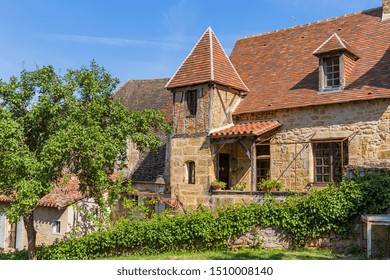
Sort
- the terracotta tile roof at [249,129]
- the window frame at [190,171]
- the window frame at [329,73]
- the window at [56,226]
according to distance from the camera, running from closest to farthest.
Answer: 1. the window frame at [329,73]
2. the terracotta tile roof at [249,129]
3. the window frame at [190,171]
4. the window at [56,226]

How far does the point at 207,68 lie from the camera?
1688 centimetres

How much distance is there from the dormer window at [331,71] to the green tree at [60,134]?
6.02m

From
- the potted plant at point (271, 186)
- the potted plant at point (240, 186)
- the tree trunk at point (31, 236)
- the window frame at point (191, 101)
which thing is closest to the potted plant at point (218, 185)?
the potted plant at point (240, 186)

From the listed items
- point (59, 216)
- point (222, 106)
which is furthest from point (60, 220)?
point (222, 106)

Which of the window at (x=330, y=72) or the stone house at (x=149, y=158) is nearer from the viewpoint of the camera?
the window at (x=330, y=72)

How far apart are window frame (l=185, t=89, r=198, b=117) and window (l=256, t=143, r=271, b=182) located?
288 centimetres

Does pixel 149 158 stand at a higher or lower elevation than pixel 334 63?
lower

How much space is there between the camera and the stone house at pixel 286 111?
14.3 m

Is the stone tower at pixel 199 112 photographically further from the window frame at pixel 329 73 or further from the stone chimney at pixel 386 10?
the stone chimney at pixel 386 10

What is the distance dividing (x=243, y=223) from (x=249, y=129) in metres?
4.11

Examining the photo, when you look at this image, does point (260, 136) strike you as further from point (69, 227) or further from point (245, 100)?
point (69, 227)

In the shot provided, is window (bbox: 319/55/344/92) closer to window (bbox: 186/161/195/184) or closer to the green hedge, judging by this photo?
the green hedge

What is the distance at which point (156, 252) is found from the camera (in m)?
13.0

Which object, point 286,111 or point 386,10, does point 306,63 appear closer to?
point 286,111
